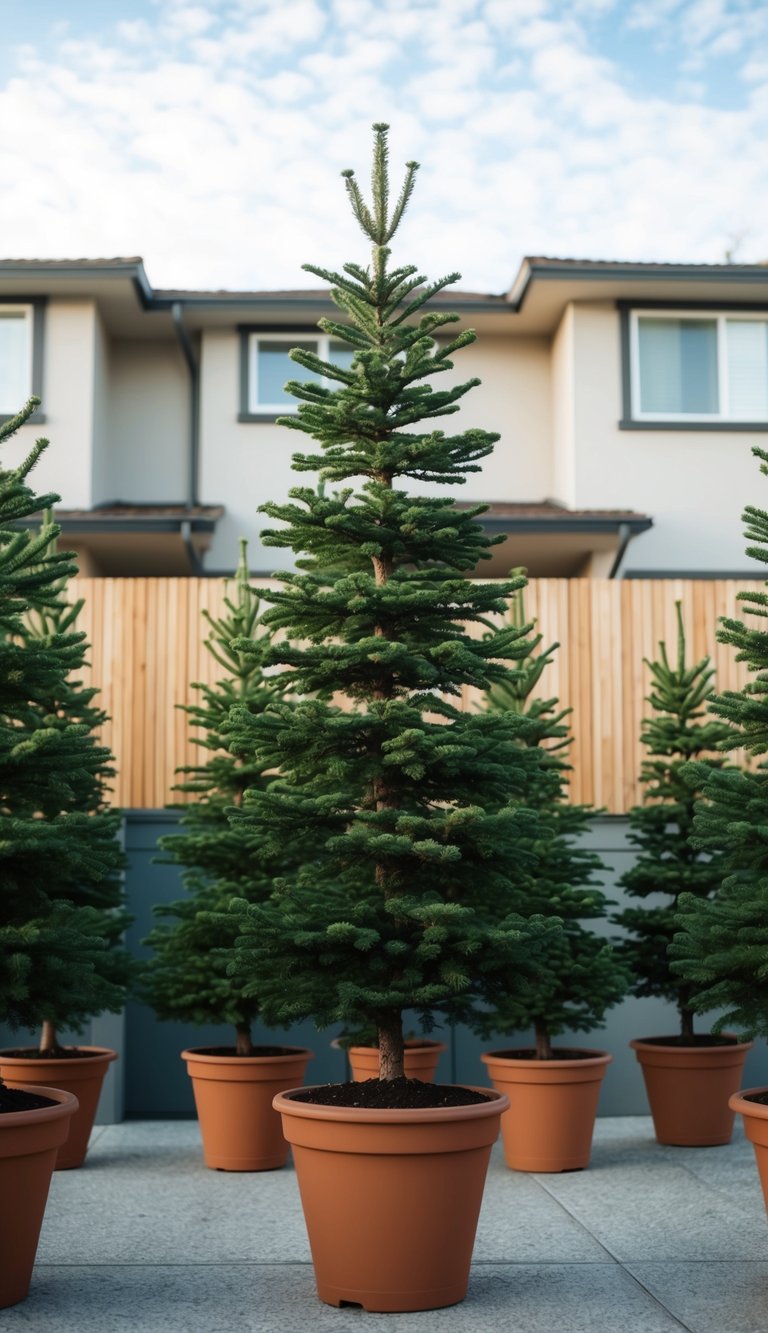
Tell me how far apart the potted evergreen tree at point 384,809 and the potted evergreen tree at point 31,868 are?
0.71 metres

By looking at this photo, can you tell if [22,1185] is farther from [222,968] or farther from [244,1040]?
[244,1040]

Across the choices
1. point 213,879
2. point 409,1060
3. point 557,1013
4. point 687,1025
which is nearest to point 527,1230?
point 557,1013

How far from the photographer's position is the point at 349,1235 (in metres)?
5.51

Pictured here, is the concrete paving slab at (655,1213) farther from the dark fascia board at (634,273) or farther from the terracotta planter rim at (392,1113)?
the dark fascia board at (634,273)

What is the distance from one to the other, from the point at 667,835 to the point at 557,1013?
162 centimetres

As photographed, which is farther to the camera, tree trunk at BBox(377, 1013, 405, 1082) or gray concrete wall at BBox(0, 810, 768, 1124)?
gray concrete wall at BBox(0, 810, 768, 1124)

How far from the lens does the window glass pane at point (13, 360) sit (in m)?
15.4

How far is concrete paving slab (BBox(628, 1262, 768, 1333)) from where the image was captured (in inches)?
209

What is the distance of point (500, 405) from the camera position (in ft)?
53.8

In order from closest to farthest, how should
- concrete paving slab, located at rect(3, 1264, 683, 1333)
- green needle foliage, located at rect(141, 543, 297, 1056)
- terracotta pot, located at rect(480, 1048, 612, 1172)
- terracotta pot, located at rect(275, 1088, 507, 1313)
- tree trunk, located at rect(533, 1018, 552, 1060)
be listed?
concrete paving slab, located at rect(3, 1264, 683, 1333), terracotta pot, located at rect(275, 1088, 507, 1313), terracotta pot, located at rect(480, 1048, 612, 1172), green needle foliage, located at rect(141, 543, 297, 1056), tree trunk, located at rect(533, 1018, 552, 1060)

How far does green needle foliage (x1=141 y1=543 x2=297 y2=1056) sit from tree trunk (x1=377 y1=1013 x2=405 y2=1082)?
2.43 meters

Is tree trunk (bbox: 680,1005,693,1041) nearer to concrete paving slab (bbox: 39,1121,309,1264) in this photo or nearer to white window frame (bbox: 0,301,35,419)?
concrete paving slab (bbox: 39,1121,309,1264)

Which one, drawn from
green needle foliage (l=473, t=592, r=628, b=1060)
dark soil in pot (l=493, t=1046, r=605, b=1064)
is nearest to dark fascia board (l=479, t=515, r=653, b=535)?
green needle foliage (l=473, t=592, r=628, b=1060)

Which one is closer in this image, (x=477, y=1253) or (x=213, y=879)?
(x=477, y=1253)
